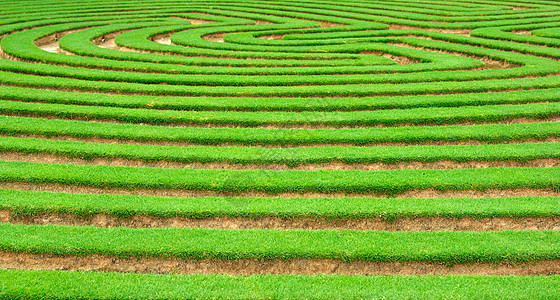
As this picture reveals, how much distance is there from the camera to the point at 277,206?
10.1 m

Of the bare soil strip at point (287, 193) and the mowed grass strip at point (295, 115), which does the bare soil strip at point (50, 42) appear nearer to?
the mowed grass strip at point (295, 115)

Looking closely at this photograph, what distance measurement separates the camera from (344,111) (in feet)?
52.0

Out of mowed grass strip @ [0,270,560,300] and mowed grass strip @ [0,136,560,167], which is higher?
mowed grass strip @ [0,136,560,167]

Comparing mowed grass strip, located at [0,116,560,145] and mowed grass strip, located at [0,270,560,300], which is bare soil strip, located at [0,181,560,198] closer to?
mowed grass strip, located at [0,116,560,145]

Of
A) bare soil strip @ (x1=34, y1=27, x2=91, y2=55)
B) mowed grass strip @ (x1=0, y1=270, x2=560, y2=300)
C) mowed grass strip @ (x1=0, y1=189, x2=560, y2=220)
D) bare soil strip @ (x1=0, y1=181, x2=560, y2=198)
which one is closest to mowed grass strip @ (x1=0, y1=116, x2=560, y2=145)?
bare soil strip @ (x1=0, y1=181, x2=560, y2=198)

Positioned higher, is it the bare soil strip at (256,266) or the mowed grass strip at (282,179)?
the mowed grass strip at (282,179)

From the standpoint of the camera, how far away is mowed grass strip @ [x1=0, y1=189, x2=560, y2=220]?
986cm

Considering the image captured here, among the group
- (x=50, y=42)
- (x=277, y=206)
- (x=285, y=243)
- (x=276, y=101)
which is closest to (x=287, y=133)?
(x=276, y=101)

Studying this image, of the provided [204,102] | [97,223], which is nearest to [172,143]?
[204,102]

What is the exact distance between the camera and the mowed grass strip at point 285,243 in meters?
8.66

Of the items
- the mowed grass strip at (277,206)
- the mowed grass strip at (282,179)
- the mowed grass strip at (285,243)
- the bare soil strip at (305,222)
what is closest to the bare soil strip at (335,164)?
the mowed grass strip at (282,179)

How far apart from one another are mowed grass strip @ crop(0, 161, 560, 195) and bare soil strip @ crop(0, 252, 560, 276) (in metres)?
2.60

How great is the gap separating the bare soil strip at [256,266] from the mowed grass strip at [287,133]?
215 inches

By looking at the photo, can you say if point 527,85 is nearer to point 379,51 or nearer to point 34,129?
point 379,51
